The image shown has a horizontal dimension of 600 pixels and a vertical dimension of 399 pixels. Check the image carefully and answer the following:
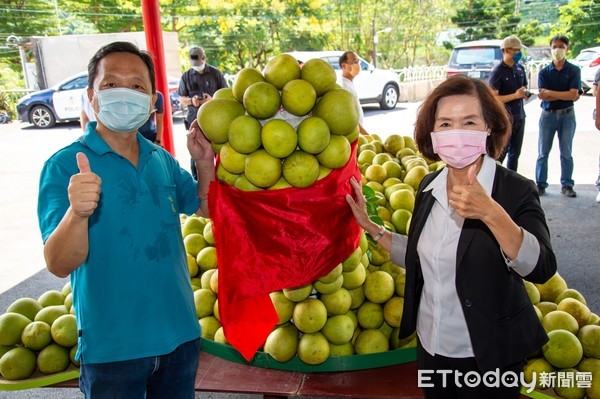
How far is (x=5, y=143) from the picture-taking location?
13.1 metres

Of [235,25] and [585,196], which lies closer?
[585,196]

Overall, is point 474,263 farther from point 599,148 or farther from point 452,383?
point 599,148

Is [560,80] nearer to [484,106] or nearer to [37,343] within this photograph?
[484,106]

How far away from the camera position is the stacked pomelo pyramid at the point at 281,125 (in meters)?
1.92

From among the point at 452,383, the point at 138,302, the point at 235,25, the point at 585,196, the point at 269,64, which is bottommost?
the point at 585,196

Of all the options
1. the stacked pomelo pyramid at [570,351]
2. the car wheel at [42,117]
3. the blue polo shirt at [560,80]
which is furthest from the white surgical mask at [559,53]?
the car wheel at [42,117]

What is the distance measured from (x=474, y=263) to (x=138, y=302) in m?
1.15

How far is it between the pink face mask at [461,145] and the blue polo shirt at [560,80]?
5683 mm

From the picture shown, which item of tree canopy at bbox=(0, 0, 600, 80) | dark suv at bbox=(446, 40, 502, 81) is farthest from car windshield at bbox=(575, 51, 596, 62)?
tree canopy at bbox=(0, 0, 600, 80)

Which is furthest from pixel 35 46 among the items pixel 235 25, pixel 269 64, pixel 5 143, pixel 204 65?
pixel 269 64

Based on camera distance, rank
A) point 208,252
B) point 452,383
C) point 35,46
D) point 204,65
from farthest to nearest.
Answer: point 35,46, point 204,65, point 208,252, point 452,383

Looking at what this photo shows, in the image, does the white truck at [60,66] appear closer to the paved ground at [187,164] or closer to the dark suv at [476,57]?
the paved ground at [187,164]

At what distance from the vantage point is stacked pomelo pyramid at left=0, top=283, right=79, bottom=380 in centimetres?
231

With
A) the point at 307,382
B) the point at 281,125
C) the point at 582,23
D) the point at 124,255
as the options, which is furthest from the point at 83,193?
the point at 582,23
